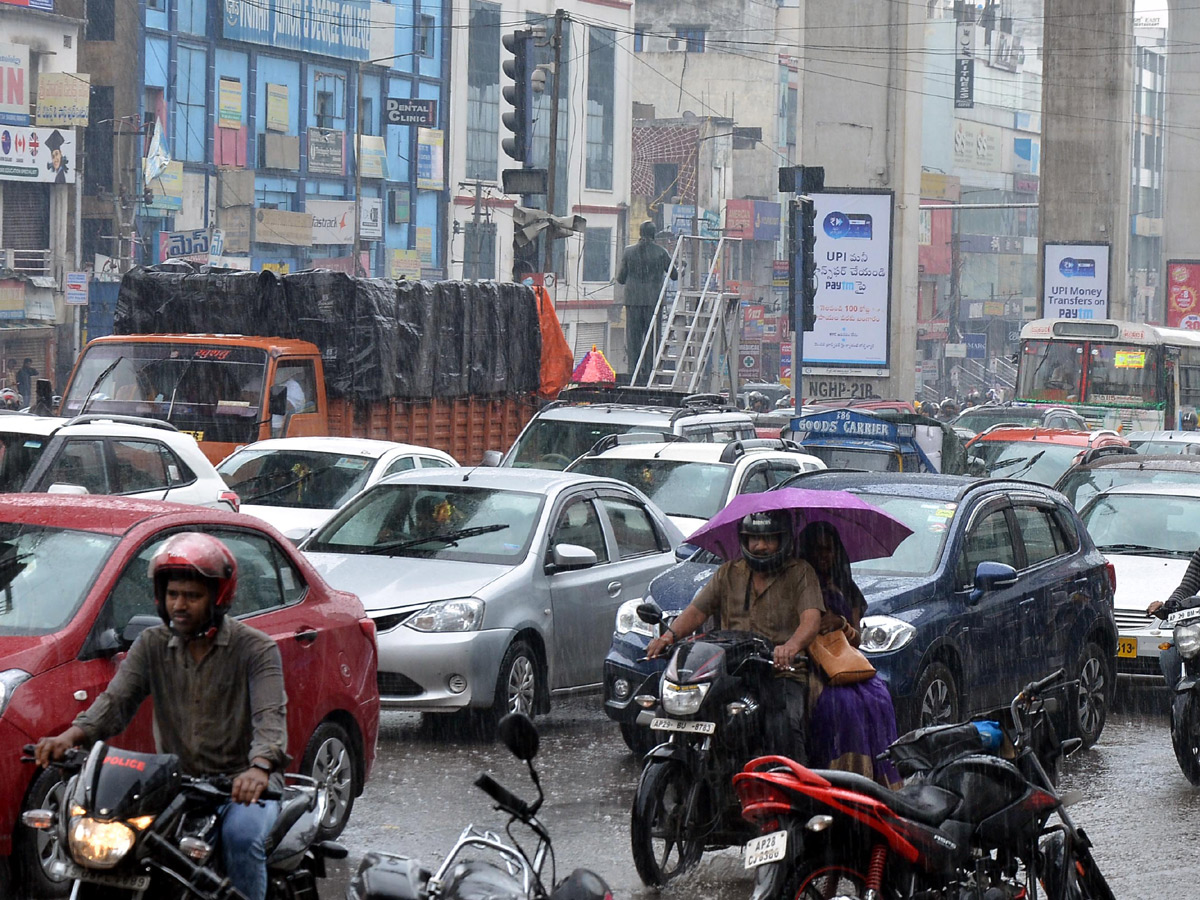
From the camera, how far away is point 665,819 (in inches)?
281

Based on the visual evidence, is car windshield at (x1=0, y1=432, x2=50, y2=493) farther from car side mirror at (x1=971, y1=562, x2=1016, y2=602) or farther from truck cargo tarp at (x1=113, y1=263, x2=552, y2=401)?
car side mirror at (x1=971, y1=562, x2=1016, y2=602)

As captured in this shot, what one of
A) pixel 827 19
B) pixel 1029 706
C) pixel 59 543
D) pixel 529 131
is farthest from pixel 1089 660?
pixel 827 19

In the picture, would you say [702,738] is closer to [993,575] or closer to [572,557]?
[993,575]

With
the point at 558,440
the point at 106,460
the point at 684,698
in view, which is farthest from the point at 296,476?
the point at 684,698

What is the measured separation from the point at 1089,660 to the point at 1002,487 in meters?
1.35

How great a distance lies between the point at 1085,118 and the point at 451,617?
121 feet

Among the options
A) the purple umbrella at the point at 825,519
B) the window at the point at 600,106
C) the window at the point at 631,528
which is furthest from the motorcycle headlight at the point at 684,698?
the window at the point at 600,106

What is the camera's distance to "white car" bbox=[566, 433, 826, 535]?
14.1 meters

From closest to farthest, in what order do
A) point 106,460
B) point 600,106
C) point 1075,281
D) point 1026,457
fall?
point 106,460, point 1026,457, point 1075,281, point 600,106

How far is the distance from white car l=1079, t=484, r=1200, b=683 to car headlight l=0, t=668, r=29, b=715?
797 centimetres

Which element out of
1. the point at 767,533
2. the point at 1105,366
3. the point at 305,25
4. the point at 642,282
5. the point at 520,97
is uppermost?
the point at 305,25

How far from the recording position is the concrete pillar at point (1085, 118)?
42.6m

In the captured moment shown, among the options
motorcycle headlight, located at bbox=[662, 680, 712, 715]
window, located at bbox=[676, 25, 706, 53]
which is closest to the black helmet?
motorcycle headlight, located at bbox=[662, 680, 712, 715]

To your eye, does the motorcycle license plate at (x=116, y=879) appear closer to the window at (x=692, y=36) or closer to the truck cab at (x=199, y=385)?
the truck cab at (x=199, y=385)
